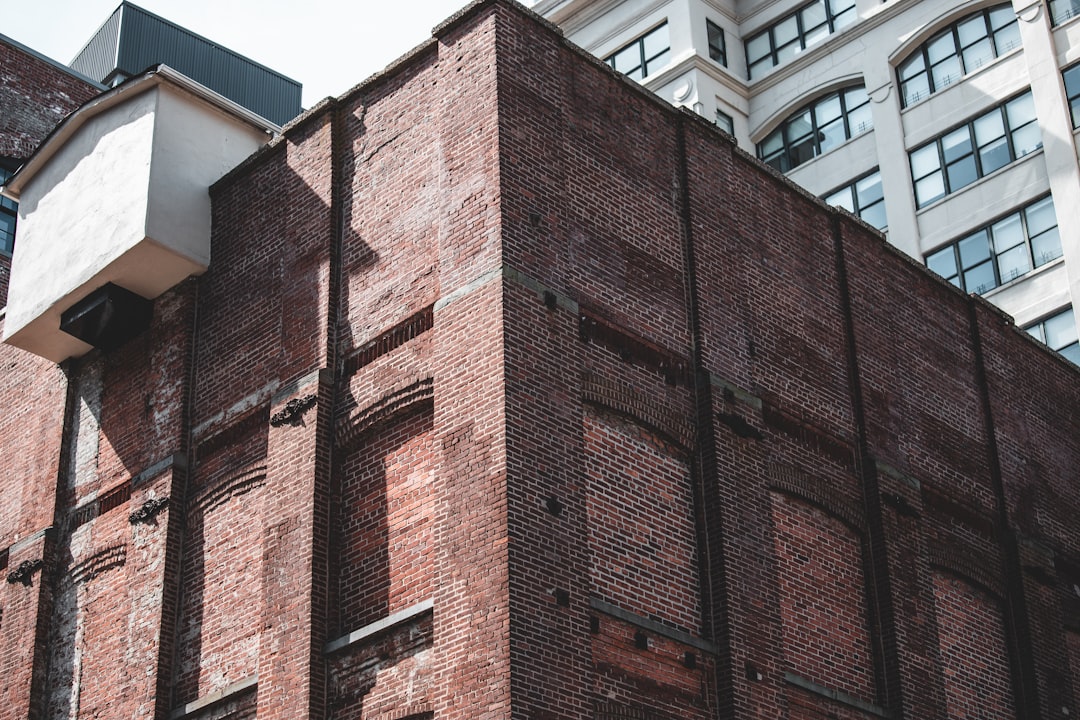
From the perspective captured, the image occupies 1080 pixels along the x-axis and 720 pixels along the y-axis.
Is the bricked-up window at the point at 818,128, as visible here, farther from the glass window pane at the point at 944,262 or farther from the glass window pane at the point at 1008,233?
the glass window pane at the point at 1008,233

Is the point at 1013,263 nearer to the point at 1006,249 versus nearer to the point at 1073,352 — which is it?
the point at 1006,249

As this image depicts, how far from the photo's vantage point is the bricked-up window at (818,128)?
42.4 m

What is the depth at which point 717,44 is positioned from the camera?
46000mm

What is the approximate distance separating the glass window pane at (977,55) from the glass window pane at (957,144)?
5.15 ft

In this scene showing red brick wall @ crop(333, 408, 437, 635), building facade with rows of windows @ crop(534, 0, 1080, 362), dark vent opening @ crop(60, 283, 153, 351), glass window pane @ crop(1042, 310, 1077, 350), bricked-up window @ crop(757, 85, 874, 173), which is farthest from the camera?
bricked-up window @ crop(757, 85, 874, 173)

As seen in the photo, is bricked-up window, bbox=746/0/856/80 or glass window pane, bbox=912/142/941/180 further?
bricked-up window, bbox=746/0/856/80

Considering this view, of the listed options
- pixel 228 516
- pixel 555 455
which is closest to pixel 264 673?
pixel 228 516

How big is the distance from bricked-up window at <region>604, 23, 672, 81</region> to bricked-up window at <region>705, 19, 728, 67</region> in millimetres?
1122

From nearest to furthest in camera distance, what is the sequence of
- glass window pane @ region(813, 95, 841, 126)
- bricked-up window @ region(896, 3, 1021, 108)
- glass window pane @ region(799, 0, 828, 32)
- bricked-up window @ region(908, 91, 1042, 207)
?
bricked-up window @ region(908, 91, 1042, 207), bricked-up window @ region(896, 3, 1021, 108), glass window pane @ region(813, 95, 841, 126), glass window pane @ region(799, 0, 828, 32)

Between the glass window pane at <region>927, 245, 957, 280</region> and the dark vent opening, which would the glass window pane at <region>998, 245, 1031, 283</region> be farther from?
the dark vent opening

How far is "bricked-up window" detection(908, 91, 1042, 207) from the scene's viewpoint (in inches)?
1495

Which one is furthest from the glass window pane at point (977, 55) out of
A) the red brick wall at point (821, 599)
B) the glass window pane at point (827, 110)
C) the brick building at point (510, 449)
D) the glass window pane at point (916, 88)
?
the red brick wall at point (821, 599)

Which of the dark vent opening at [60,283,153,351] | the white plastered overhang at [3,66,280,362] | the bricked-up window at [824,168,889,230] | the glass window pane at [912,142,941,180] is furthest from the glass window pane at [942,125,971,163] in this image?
the dark vent opening at [60,283,153,351]

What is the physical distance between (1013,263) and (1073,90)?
161 inches
